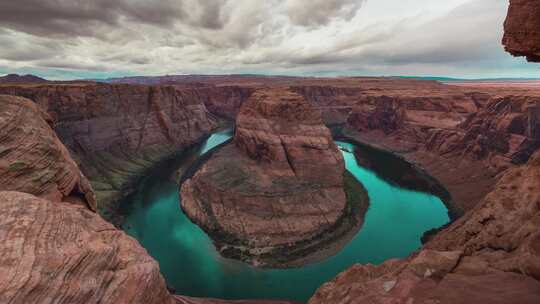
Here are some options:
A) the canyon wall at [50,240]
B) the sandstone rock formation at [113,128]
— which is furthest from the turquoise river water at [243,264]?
the canyon wall at [50,240]

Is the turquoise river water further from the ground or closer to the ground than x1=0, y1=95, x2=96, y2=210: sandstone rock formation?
closer to the ground

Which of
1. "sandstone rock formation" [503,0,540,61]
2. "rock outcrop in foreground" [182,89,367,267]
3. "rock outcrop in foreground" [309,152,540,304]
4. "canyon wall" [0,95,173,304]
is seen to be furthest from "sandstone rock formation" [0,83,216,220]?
"sandstone rock formation" [503,0,540,61]

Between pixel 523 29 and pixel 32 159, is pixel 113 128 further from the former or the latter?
pixel 523 29

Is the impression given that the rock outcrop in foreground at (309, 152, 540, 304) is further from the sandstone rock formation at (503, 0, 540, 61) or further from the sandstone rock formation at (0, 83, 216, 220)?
the sandstone rock formation at (0, 83, 216, 220)

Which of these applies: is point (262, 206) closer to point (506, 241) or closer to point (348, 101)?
point (506, 241)

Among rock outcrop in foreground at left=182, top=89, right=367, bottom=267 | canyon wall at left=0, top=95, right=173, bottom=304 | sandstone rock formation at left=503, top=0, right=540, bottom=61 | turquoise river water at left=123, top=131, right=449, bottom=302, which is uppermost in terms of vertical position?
sandstone rock formation at left=503, top=0, right=540, bottom=61

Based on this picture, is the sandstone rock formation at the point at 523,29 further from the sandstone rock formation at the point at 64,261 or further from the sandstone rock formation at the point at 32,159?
the sandstone rock formation at the point at 32,159

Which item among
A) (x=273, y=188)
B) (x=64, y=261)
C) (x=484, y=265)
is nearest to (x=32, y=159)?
(x=64, y=261)
